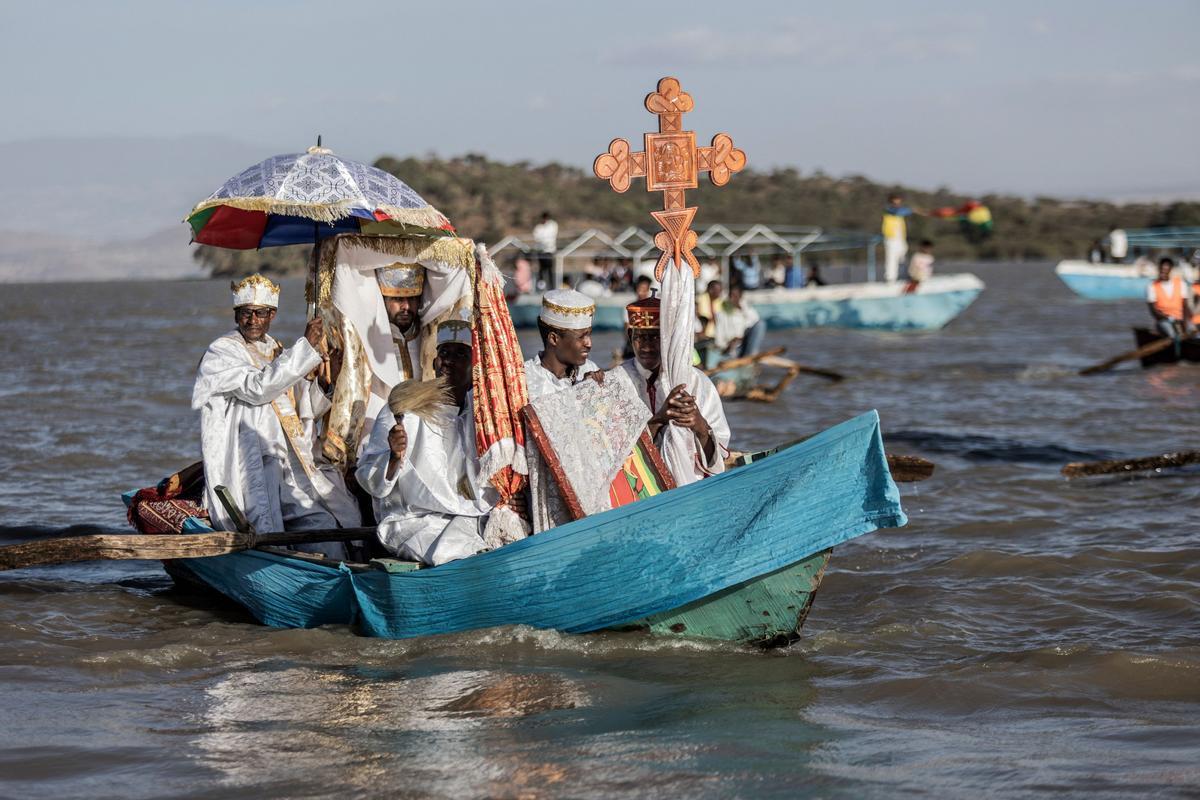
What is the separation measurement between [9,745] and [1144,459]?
8993 millimetres

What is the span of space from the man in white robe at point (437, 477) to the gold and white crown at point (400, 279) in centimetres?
137

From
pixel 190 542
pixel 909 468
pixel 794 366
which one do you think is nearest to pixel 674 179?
pixel 190 542

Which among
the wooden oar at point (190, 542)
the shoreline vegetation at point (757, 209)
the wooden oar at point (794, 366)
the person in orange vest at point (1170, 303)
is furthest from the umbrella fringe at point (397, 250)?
the shoreline vegetation at point (757, 209)

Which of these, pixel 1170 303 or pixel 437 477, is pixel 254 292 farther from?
pixel 1170 303

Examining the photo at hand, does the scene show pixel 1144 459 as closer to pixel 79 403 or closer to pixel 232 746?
pixel 232 746

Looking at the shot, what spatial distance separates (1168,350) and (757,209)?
76.7 metres

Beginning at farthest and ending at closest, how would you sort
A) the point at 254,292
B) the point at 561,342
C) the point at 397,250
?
1. the point at 397,250
2. the point at 254,292
3. the point at 561,342

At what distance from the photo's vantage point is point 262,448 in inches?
324

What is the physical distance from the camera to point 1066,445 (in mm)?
14727

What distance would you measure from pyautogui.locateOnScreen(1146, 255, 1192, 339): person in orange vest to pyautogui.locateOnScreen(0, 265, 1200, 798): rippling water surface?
6.91 metres

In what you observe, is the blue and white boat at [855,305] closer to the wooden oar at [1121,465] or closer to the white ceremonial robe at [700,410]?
the wooden oar at [1121,465]

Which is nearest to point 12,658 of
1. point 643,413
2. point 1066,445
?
point 643,413

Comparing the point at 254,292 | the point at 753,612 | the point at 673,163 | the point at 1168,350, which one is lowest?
the point at 753,612

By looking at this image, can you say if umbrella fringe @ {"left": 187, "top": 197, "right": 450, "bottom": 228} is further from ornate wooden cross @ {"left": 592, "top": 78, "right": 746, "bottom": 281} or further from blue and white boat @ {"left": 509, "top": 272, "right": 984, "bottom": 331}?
blue and white boat @ {"left": 509, "top": 272, "right": 984, "bottom": 331}
